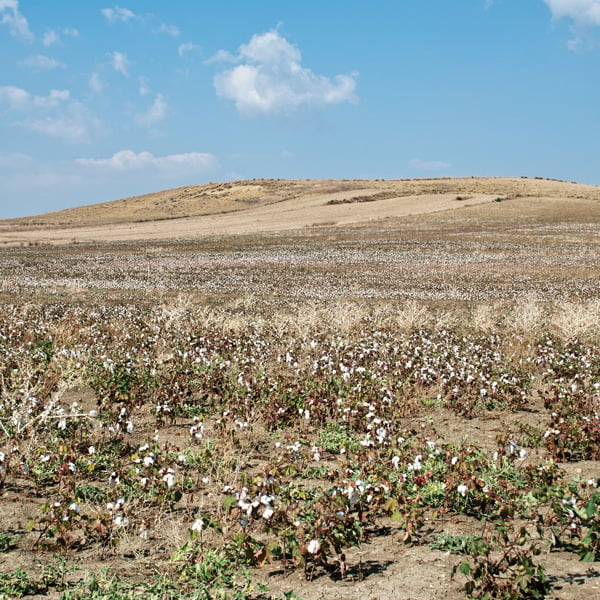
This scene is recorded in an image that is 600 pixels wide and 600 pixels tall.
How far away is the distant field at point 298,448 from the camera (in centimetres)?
425

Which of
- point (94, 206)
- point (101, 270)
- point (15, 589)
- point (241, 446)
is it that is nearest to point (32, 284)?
point (101, 270)

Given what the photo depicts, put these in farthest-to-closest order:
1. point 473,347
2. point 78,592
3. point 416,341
Result: point 416,341 < point 473,347 < point 78,592

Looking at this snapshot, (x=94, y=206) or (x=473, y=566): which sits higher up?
(x=94, y=206)

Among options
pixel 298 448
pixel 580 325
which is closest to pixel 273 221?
pixel 580 325

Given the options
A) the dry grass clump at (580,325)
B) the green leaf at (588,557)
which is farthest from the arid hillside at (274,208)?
the green leaf at (588,557)

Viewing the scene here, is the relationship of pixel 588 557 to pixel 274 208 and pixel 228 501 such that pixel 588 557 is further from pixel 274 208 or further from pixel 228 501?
pixel 274 208

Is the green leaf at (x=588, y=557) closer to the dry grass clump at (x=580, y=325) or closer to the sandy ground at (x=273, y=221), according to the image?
the dry grass clump at (x=580, y=325)

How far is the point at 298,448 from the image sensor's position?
6.02 meters

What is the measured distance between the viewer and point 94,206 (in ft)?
400

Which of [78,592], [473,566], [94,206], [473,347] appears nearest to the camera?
[78,592]

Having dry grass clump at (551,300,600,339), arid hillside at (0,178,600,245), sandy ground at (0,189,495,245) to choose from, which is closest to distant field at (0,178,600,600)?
dry grass clump at (551,300,600,339)

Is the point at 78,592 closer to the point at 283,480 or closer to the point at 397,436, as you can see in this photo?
the point at 283,480

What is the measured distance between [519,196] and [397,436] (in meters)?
80.1

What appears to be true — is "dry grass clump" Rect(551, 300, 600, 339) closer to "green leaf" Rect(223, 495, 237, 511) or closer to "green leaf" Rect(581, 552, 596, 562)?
"green leaf" Rect(581, 552, 596, 562)
